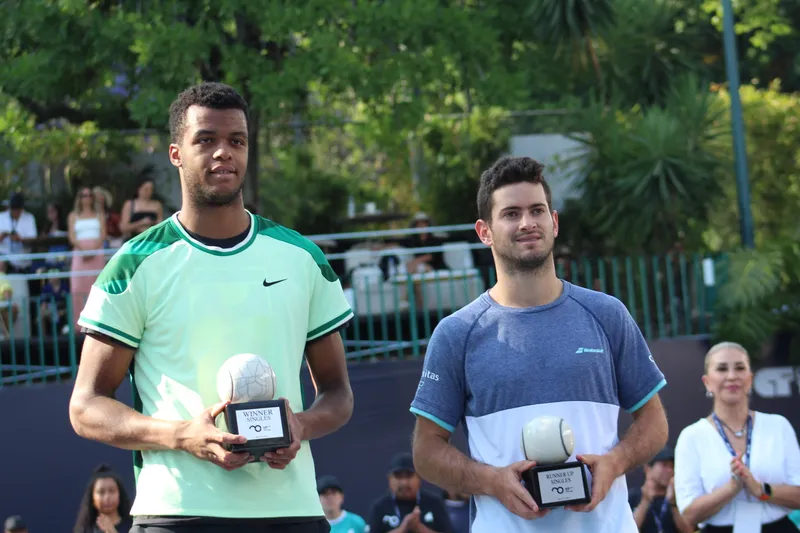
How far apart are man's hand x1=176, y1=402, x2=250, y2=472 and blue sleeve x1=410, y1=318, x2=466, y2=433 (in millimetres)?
849

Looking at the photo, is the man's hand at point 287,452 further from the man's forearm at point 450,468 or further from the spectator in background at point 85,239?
the spectator in background at point 85,239

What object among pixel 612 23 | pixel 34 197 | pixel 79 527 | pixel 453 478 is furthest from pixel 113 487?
pixel 612 23

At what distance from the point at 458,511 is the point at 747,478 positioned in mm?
4046

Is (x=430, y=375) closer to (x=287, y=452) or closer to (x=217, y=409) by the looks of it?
(x=287, y=452)

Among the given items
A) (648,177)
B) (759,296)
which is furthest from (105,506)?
(648,177)

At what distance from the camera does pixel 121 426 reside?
357 centimetres

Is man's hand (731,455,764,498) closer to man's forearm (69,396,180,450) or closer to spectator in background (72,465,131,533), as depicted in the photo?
man's forearm (69,396,180,450)

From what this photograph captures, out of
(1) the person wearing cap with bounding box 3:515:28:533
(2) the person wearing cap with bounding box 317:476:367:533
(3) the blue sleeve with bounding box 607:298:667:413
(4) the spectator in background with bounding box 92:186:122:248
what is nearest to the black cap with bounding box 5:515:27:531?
(1) the person wearing cap with bounding box 3:515:28:533

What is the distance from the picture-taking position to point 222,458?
340cm

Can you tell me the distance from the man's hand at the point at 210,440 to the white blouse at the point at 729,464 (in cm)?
385

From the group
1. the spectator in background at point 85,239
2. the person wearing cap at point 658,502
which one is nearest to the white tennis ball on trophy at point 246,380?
the person wearing cap at point 658,502

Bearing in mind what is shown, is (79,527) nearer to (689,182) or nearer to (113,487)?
(113,487)

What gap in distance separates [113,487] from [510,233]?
5772 millimetres

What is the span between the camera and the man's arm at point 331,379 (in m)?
3.87
